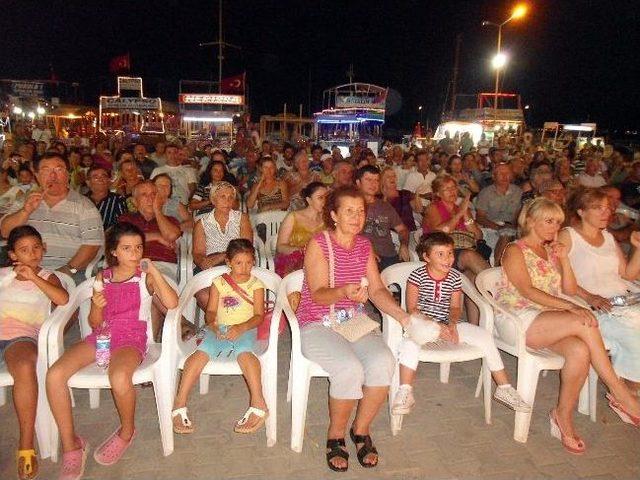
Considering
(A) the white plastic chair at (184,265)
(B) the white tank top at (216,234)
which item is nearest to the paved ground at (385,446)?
(A) the white plastic chair at (184,265)

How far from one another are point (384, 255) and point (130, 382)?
262cm

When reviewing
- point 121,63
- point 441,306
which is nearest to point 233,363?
point 441,306

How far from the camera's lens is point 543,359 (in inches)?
111

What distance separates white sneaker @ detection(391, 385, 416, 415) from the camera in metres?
2.69

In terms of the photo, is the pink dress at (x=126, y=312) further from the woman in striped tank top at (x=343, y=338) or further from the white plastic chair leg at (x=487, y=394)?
the white plastic chair leg at (x=487, y=394)

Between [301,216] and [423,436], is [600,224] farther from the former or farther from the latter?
[301,216]

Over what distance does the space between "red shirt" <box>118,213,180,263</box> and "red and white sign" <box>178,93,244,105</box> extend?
20.1m

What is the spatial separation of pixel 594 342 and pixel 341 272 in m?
1.56

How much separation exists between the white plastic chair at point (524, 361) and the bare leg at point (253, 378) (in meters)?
1.54

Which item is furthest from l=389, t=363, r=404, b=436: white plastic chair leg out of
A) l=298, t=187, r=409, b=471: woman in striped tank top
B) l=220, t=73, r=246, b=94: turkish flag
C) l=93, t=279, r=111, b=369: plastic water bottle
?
l=220, t=73, r=246, b=94: turkish flag

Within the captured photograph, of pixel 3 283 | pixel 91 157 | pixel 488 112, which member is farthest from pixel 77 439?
pixel 488 112

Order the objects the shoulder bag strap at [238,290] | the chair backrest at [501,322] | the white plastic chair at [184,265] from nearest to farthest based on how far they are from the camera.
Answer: the chair backrest at [501,322] → the shoulder bag strap at [238,290] → the white plastic chair at [184,265]

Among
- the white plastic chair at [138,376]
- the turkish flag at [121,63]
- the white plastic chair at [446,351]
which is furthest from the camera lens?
the turkish flag at [121,63]

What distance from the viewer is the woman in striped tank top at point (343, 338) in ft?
8.43
